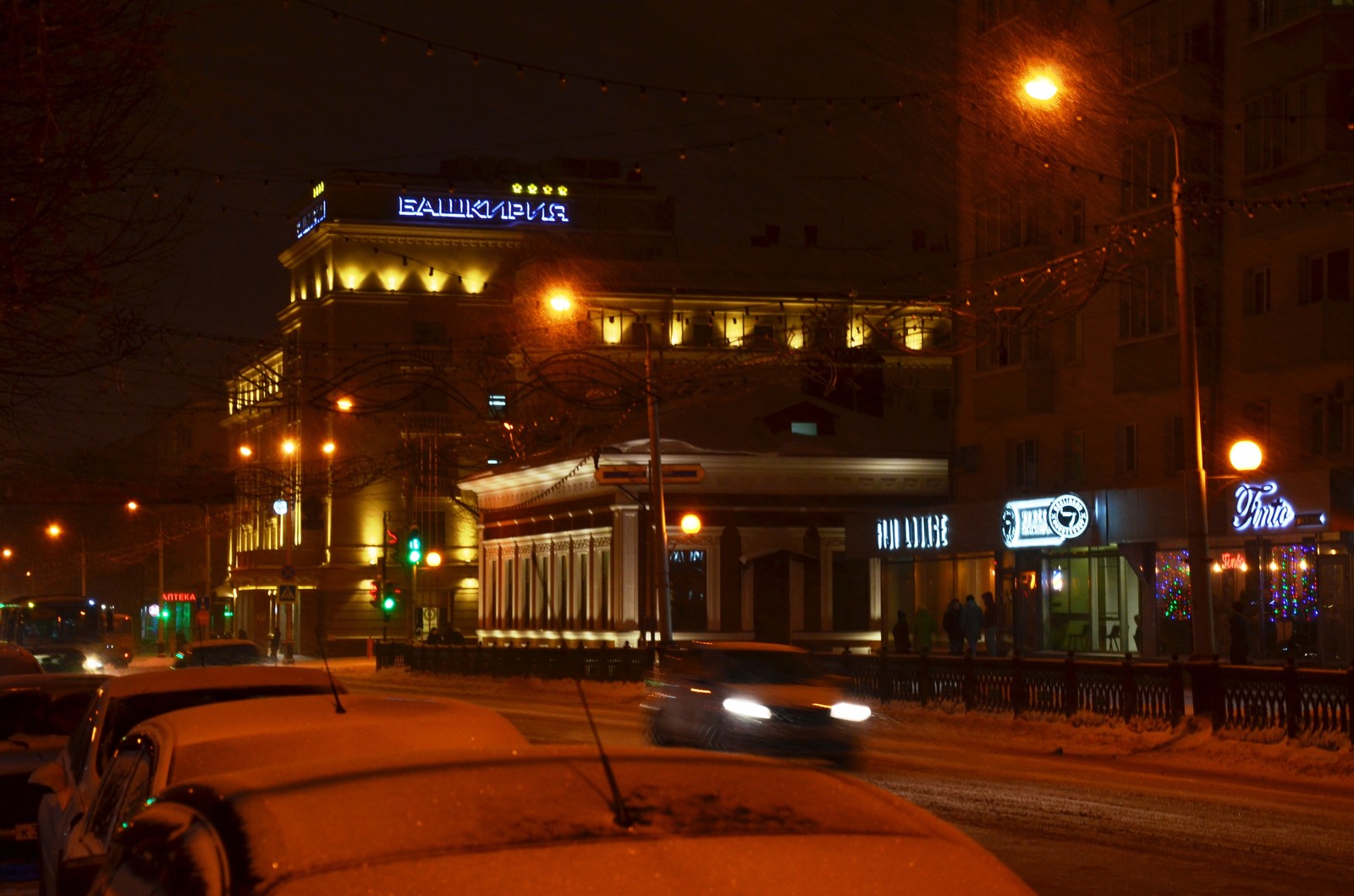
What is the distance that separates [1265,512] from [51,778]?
30.7m

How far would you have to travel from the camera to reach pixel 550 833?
3326 mm

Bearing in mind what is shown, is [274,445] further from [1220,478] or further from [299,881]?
[299,881]

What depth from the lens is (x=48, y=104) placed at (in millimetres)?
10789

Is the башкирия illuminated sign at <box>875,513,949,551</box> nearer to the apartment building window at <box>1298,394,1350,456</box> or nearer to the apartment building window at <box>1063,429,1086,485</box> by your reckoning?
the apartment building window at <box>1063,429,1086,485</box>

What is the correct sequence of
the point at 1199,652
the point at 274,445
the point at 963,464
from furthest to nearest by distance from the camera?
1. the point at 274,445
2. the point at 963,464
3. the point at 1199,652

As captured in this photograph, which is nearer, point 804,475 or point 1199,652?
point 1199,652

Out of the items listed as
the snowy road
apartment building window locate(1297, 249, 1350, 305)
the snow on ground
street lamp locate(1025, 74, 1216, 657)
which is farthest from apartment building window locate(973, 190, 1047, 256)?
street lamp locate(1025, 74, 1216, 657)

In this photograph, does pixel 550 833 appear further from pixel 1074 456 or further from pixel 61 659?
pixel 61 659

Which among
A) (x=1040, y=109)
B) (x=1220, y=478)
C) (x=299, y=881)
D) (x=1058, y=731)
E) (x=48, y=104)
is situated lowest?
(x=1058, y=731)

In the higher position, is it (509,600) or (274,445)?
(274,445)

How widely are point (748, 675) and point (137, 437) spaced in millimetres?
116751

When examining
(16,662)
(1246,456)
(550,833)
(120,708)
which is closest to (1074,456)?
(1246,456)

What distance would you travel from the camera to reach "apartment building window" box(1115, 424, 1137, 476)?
42.4 metres

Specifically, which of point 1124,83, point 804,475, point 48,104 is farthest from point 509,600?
point 48,104
